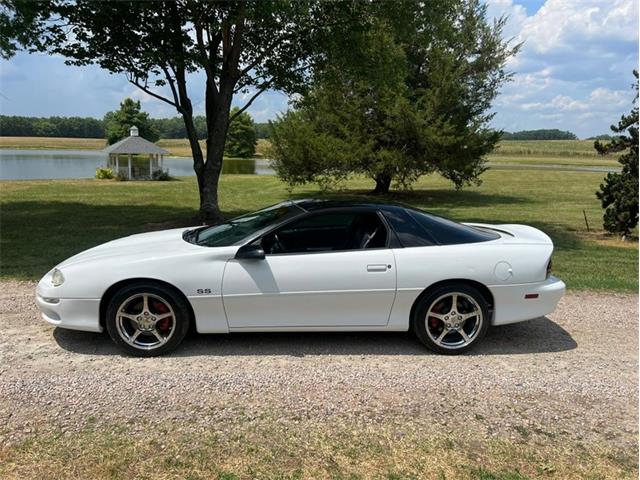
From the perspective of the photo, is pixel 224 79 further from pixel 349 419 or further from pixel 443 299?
pixel 349 419

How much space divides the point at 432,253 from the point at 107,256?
2.82 metres

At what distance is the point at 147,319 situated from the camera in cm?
409

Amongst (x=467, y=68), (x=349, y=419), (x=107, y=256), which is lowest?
(x=349, y=419)

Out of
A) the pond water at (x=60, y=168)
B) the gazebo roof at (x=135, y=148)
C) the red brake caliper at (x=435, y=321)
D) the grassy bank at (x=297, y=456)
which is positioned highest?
the gazebo roof at (x=135, y=148)

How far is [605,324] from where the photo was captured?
5293mm

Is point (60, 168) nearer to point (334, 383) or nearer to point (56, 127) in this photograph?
point (334, 383)

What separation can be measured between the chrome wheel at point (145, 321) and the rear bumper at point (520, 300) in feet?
9.12

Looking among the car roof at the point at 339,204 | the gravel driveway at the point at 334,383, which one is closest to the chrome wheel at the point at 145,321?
the gravel driveway at the point at 334,383

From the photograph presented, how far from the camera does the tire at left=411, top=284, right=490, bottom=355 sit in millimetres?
4270

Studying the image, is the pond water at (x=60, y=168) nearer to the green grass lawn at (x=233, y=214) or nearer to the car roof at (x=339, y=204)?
the green grass lawn at (x=233, y=214)

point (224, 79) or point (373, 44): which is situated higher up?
point (373, 44)

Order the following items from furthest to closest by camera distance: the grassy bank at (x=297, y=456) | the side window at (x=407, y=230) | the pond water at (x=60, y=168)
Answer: the pond water at (x=60, y=168), the side window at (x=407, y=230), the grassy bank at (x=297, y=456)

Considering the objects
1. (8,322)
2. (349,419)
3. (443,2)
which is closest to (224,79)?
(443,2)

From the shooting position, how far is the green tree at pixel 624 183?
10.4m
